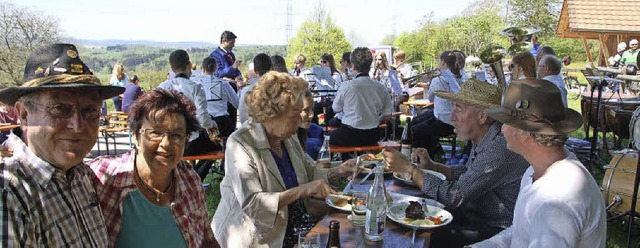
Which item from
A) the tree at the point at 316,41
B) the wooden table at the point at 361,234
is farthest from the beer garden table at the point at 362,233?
the tree at the point at 316,41

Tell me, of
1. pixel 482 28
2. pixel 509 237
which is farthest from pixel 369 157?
pixel 482 28

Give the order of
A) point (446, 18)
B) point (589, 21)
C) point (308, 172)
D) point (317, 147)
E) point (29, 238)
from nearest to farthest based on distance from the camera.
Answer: point (29, 238) → point (308, 172) → point (317, 147) → point (589, 21) → point (446, 18)

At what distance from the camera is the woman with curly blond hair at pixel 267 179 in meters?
2.83

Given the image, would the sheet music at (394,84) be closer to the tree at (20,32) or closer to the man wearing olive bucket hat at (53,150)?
the man wearing olive bucket hat at (53,150)

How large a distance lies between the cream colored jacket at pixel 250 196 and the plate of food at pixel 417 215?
717 mm

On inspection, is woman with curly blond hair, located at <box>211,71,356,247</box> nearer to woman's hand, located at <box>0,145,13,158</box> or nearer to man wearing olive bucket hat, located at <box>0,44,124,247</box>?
man wearing olive bucket hat, located at <box>0,44,124,247</box>

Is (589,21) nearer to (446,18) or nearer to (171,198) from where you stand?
(446,18)

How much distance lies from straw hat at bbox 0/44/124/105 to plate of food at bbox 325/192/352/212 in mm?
1618

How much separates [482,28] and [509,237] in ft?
80.2

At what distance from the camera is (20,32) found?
1684cm

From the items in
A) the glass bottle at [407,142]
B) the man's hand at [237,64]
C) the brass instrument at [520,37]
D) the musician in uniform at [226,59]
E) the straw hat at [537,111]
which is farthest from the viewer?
the man's hand at [237,64]

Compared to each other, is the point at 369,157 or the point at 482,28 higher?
the point at 482,28

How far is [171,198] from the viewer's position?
225cm

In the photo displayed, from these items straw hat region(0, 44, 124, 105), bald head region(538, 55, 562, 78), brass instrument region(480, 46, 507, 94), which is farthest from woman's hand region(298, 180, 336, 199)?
bald head region(538, 55, 562, 78)
